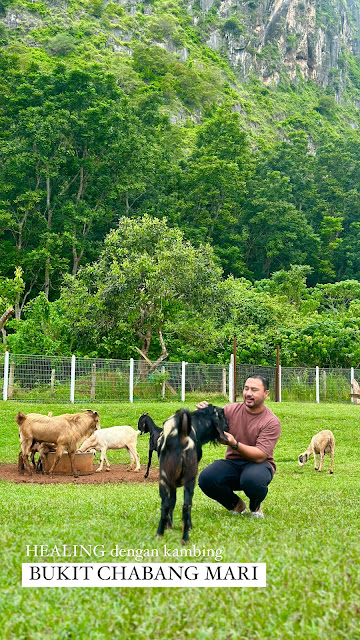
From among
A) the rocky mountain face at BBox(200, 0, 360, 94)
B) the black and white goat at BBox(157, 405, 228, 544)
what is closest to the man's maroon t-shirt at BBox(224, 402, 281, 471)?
the black and white goat at BBox(157, 405, 228, 544)

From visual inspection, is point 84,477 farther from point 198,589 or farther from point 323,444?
point 198,589

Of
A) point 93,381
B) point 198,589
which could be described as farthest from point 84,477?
point 93,381

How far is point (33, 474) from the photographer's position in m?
11.3

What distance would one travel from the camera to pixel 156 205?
47.0m

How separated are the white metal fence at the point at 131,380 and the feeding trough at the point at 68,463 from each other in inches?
289

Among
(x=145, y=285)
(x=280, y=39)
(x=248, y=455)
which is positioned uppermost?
(x=280, y=39)

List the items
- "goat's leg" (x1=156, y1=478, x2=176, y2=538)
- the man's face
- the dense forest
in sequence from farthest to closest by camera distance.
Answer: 1. the dense forest
2. the man's face
3. "goat's leg" (x1=156, y1=478, x2=176, y2=538)

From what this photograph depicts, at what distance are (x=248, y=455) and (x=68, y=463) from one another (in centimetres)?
632

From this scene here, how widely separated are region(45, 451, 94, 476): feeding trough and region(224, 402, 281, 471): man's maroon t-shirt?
18.8ft

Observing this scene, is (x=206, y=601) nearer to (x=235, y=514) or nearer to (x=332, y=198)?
(x=235, y=514)

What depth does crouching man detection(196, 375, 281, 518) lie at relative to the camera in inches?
232

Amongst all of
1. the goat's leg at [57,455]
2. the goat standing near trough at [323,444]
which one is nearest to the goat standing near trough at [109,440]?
the goat's leg at [57,455]

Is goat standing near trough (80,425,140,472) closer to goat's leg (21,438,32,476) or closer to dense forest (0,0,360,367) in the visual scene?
goat's leg (21,438,32,476)

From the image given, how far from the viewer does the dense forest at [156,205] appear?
2595cm
